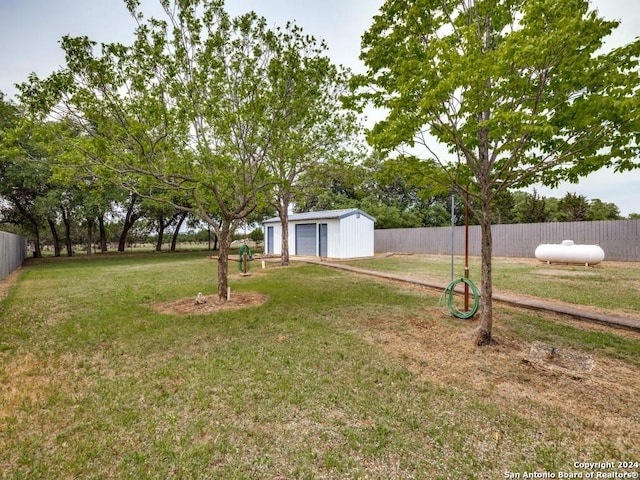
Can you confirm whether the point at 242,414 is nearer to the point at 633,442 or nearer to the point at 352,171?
the point at 633,442

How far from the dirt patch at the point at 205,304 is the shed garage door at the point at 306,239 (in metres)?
11.3

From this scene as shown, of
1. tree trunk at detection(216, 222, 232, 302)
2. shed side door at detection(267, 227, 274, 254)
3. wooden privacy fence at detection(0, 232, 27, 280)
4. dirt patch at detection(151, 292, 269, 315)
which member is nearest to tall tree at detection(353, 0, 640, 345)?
tree trunk at detection(216, 222, 232, 302)

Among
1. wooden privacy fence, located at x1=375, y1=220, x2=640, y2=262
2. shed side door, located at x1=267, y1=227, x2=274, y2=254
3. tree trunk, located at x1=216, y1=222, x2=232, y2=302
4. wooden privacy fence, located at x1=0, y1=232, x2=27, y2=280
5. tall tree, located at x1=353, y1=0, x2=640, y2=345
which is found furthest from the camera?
shed side door, located at x1=267, y1=227, x2=274, y2=254

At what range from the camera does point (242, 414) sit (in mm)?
2570

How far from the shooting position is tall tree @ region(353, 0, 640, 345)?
3.15 m

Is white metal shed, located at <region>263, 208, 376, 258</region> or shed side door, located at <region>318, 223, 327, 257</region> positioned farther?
shed side door, located at <region>318, 223, 327, 257</region>

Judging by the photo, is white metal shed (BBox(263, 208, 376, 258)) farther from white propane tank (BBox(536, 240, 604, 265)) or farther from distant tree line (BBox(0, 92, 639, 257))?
white propane tank (BBox(536, 240, 604, 265))

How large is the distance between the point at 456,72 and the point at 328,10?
6042 millimetres

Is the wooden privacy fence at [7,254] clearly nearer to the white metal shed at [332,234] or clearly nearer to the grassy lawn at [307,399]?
the grassy lawn at [307,399]

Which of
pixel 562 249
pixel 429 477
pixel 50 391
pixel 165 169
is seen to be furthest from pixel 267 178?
pixel 562 249

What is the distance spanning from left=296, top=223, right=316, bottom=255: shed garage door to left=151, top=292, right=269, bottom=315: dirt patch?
37.1 feet

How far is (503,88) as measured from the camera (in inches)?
140

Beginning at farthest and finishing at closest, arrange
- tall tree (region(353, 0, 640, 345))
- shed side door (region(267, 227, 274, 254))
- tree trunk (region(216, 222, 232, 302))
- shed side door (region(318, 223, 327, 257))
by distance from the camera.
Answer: shed side door (region(267, 227, 274, 254)) < shed side door (region(318, 223, 327, 257)) < tree trunk (region(216, 222, 232, 302)) < tall tree (region(353, 0, 640, 345))

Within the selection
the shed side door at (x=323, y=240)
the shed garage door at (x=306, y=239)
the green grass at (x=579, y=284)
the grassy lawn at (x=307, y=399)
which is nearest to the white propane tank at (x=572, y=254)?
the green grass at (x=579, y=284)
